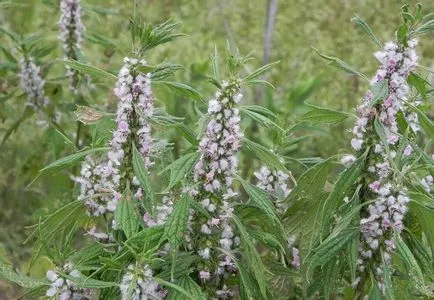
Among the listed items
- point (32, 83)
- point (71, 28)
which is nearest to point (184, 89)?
point (71, 28)

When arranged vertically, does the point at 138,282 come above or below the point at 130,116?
below

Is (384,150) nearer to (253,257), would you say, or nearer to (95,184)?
(253,257)

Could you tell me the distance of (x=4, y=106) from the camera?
3158 millimetres

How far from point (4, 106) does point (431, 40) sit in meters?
3.44

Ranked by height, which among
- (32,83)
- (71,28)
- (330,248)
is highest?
(71,28)

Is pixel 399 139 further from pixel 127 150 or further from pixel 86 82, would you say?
pixel 86 82

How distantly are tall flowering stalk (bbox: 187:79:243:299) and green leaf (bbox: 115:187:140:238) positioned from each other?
150 millimetres

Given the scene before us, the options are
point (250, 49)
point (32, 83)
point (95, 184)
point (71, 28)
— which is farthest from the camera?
point (250, 49)

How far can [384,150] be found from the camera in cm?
182

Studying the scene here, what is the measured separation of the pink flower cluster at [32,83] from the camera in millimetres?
2961

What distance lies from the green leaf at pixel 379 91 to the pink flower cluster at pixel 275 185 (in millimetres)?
451

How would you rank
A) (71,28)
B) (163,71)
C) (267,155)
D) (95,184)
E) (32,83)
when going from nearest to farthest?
1. (267,155)
2. (163,71)
3. (95,184)
4. (71,28)
5. (32,83)

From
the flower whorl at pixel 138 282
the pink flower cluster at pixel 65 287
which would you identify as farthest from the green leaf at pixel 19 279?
the flower whorl at pixel 138 282

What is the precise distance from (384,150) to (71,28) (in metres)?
1.46
